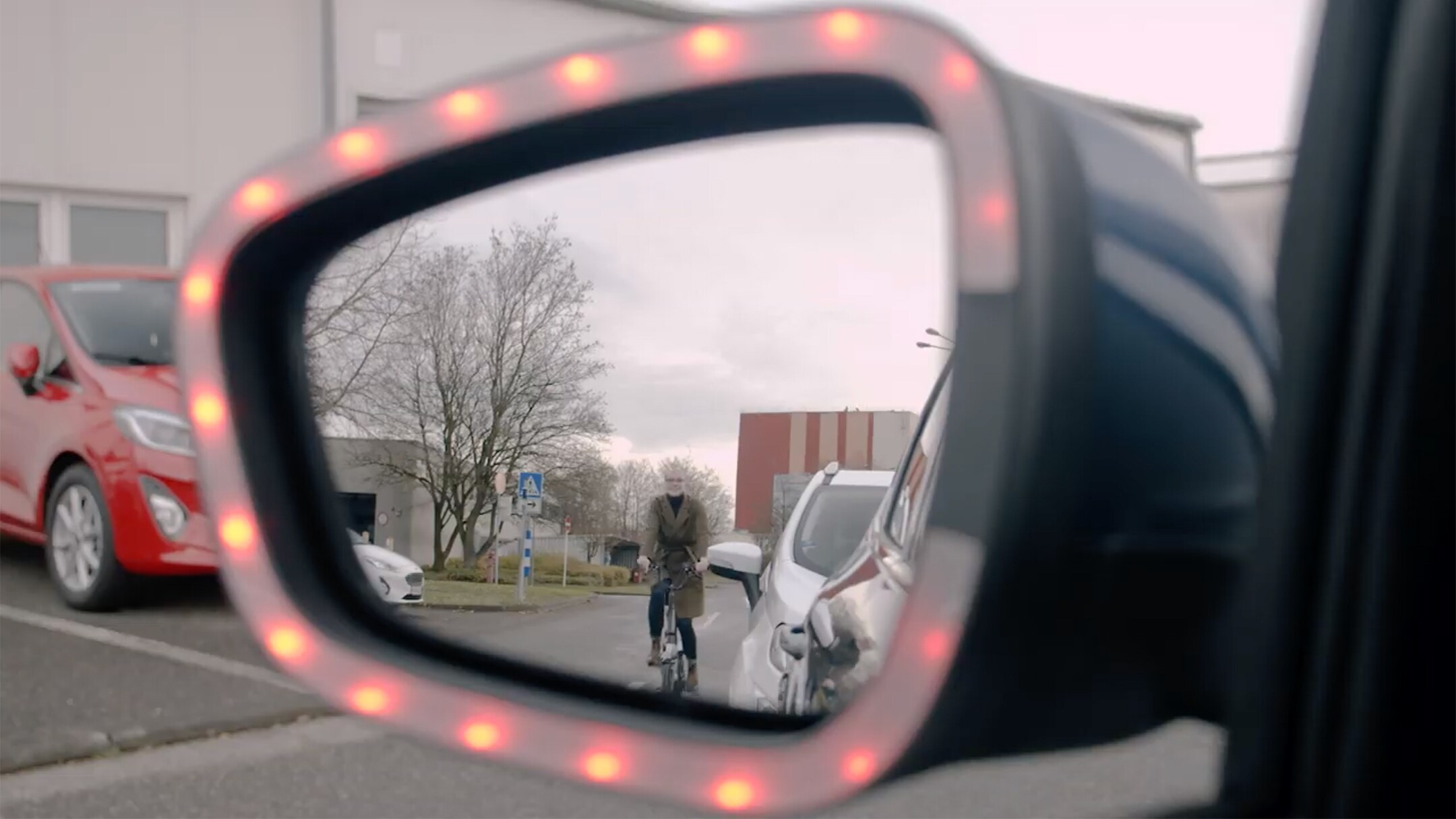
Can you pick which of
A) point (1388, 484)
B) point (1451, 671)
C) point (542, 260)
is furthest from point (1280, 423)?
point (542, 260)

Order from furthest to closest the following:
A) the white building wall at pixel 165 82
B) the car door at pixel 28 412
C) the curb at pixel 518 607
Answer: the white building wall at pixel 165 82 < the car door at pixel 28 412 < the curb at pixel 518 607

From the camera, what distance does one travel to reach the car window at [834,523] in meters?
0.91

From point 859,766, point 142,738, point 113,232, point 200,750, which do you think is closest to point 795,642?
point 859,766

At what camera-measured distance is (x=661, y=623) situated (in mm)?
1033

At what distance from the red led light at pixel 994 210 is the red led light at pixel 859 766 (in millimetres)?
263

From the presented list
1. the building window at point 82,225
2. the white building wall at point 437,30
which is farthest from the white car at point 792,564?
the building window at point 82,225

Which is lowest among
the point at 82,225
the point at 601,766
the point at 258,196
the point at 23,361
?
the point at 601,766

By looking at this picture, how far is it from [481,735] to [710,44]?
1.54ft

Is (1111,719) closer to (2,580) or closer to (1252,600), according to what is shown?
(1252,600)

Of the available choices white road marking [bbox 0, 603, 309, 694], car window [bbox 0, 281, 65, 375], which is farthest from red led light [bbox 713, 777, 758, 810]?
car window [bbox 0, 281, 65, 375]

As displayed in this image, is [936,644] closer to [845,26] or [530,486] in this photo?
[845,26]

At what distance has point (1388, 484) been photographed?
31.5 inches

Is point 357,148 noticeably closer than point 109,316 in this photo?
Yes

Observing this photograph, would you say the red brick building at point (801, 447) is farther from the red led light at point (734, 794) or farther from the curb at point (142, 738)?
the curb at point (142, 738)
